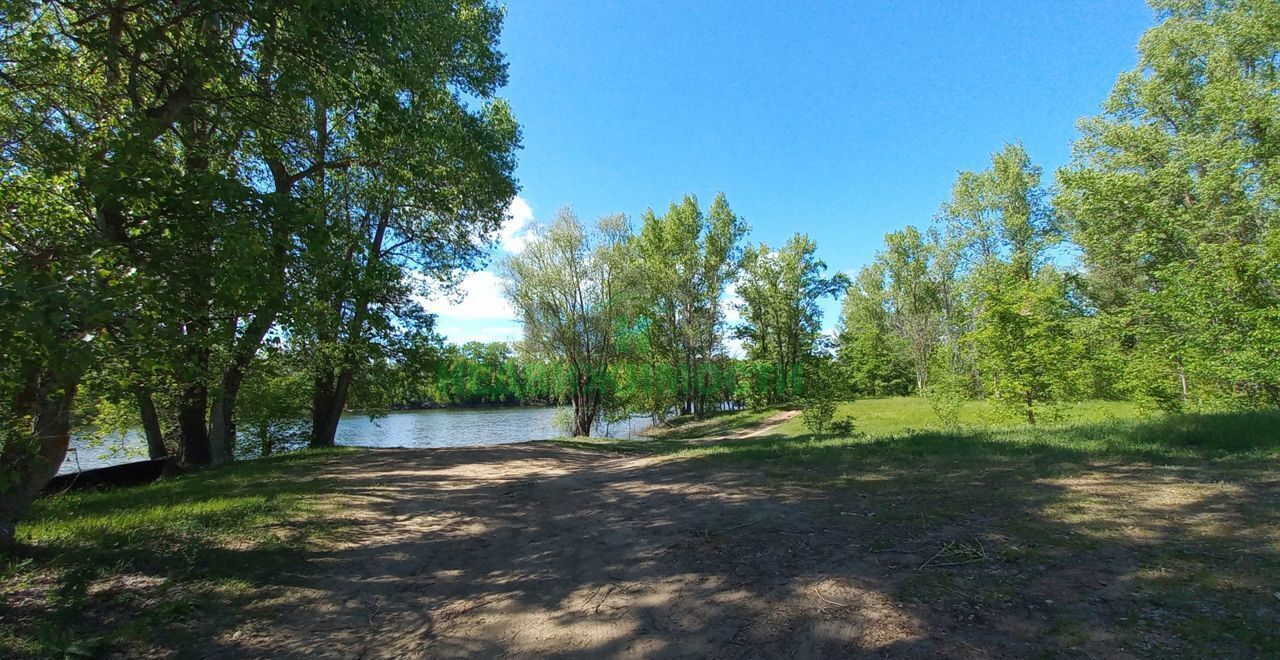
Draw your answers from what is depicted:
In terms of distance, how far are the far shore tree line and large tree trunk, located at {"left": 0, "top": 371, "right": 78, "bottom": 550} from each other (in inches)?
1.0

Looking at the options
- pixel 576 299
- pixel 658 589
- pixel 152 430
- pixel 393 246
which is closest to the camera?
pixel 658 589

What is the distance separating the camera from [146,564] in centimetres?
456

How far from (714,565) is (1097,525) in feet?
10.4

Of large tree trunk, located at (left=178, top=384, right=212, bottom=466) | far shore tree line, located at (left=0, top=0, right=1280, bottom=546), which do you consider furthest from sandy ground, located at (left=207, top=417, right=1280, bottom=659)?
large tree trunk, located at (left=178, top=384, right=212, bottom=466)

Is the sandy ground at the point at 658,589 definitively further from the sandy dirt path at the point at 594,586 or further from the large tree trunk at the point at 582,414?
the large tree trunk at the point at 582,414

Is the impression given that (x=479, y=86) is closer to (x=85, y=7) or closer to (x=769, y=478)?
(x=85, y=7)

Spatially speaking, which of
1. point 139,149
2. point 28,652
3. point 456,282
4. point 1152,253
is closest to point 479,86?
point 456,282

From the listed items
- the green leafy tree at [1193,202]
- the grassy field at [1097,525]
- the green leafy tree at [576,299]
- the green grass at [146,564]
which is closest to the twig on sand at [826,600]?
the grassy field at [1097,525]

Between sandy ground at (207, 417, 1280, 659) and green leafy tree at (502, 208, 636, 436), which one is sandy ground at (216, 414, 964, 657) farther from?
green leafy tree at (502, 208, 636, 436)

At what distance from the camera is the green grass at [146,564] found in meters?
3.49

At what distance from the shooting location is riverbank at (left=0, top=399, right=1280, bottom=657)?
118 inches

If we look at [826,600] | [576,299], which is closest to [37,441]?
[826,600]

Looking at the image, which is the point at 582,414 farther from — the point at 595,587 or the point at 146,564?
the point at 595,587

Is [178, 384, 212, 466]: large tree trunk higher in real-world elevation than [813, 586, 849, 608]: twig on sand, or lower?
higher
